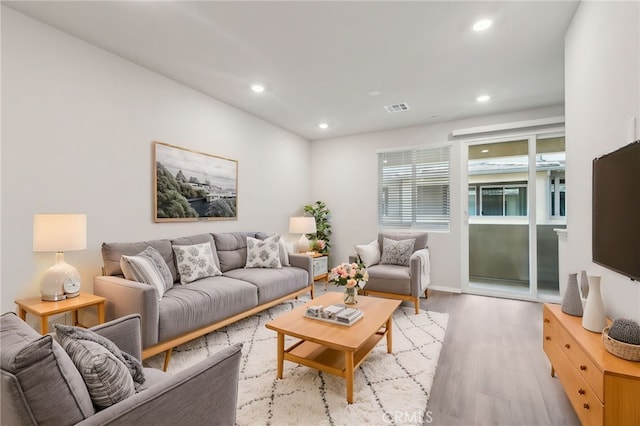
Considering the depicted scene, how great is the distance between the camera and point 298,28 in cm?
244

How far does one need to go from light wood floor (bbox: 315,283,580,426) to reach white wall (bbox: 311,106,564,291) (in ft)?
4.10

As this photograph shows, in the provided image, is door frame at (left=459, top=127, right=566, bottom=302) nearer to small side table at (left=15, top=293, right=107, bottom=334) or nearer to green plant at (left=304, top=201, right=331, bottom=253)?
green plant at (left=304, top=201, right=331, bottom=253)

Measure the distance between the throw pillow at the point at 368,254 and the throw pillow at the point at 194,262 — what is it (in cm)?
184

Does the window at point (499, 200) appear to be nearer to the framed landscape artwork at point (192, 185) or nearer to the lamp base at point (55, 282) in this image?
the framed landscape artwork at point (192, 185)

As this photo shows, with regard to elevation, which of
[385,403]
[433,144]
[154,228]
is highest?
[433,144]

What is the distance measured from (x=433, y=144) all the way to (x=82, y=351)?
4876 millimetres

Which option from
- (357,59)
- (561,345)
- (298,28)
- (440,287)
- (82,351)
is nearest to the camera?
(82,351)

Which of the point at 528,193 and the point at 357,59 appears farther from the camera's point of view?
the point at 528,193

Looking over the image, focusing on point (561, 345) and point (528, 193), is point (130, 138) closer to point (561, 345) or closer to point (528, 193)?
point (561, 345)

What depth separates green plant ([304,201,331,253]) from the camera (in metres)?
5.53

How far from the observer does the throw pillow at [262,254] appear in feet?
12.5

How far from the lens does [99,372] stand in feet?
3.39

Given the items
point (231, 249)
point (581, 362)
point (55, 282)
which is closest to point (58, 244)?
point (55, 282)

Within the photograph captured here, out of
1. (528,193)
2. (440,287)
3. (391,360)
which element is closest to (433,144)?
(528,193)
